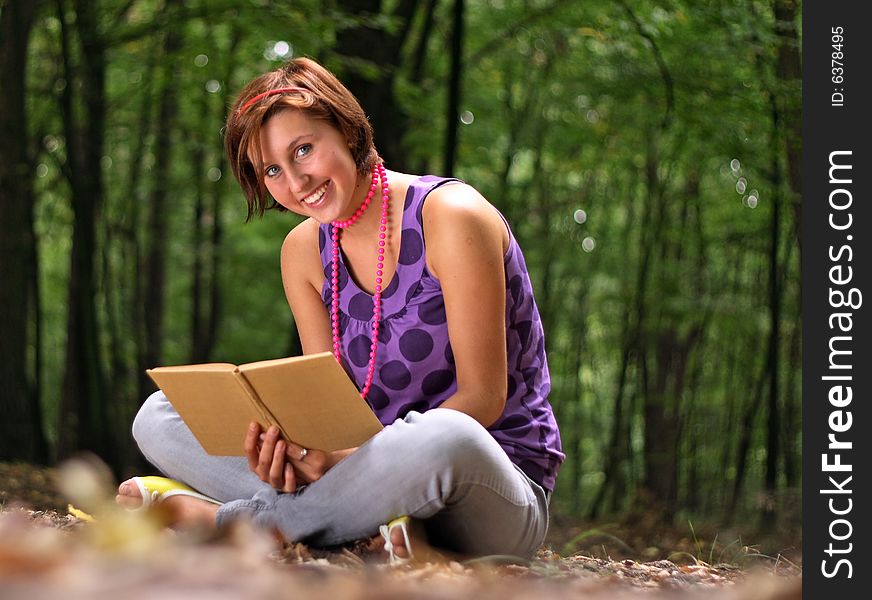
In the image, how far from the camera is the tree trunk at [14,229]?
20.9ft

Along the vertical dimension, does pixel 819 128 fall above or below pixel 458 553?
above

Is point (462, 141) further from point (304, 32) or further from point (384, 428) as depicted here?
point (384, 428)

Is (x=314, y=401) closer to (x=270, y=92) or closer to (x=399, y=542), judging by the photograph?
(x=399, y=542)

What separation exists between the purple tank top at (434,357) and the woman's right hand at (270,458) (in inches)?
16.1

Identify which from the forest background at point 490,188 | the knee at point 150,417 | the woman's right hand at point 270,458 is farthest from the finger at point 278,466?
the forest background at point 490,188

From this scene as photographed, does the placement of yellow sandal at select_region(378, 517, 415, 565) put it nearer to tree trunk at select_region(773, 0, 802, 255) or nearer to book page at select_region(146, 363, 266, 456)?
book page at select_region(146, 363, 266, 456)

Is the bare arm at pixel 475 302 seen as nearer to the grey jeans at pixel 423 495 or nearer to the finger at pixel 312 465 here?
the grey jeans at pixel 423 495

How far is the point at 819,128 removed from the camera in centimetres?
263

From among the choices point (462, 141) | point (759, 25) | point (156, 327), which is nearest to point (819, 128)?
point (759, 25)

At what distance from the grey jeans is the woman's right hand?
0.24ft

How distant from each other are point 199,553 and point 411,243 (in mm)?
1503

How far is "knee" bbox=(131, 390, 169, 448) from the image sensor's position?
3092 millimetres

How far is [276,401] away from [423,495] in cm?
43

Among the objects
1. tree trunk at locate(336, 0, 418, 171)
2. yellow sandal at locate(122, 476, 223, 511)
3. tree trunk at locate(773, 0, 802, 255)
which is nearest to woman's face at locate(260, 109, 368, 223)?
yellow sandal at locate(122, 476, 223, 511)
